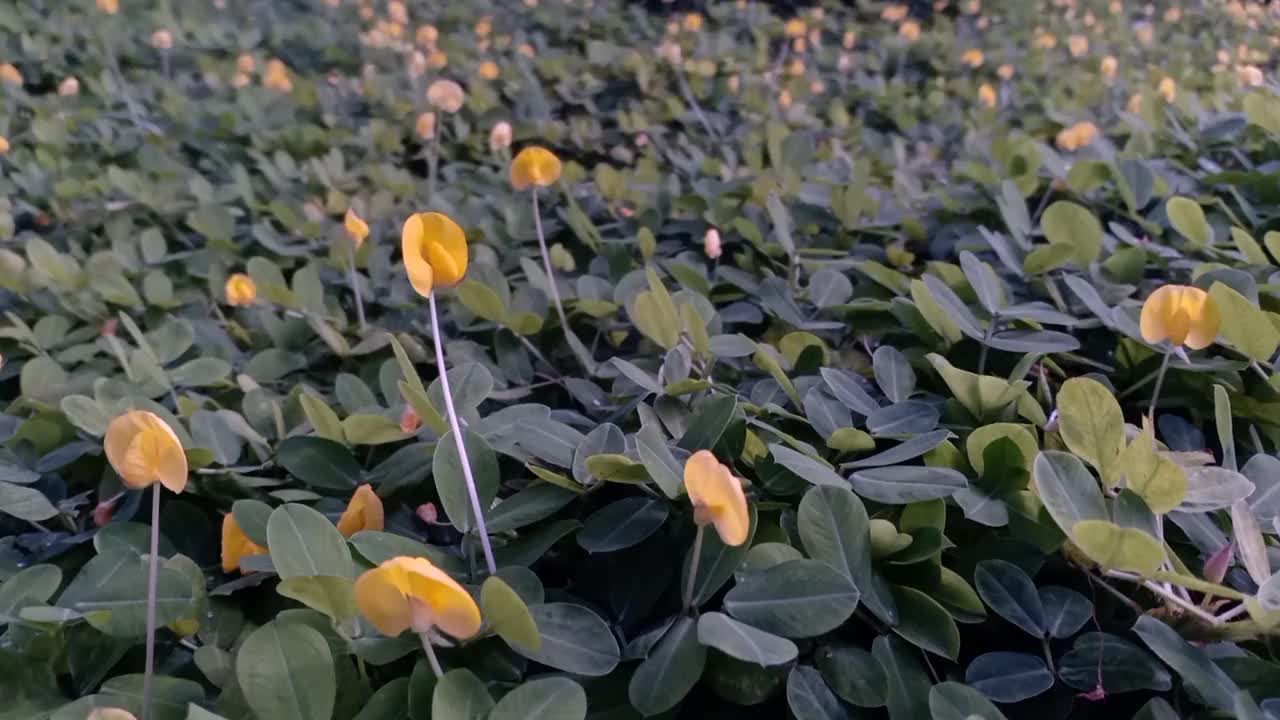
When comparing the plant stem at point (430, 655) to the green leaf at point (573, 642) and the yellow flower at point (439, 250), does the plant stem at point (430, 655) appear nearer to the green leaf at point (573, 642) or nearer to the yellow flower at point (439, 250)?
the green leaf at point (573, 642)

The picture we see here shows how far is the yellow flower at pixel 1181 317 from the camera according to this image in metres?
0.77

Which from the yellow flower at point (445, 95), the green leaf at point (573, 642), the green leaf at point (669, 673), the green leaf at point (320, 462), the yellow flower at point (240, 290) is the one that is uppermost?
the green leaf at point (669, 673)

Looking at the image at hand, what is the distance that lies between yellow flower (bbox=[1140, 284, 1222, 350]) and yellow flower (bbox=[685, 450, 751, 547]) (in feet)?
1.50

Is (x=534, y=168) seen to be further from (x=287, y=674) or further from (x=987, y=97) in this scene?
(x=987, y=97)

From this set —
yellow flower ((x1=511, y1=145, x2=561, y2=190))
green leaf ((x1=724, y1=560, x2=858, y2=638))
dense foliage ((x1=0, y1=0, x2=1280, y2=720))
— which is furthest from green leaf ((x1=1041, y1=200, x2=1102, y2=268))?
green leaf ((x1=724, y1=560, x2=858, y2=638))

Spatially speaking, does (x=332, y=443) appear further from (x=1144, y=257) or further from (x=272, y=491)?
(x=1144, y=257)

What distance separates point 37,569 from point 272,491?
0.21 metres

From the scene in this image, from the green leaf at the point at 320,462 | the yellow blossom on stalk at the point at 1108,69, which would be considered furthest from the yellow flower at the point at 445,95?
the yellow blossom on stalk at the point at 1108,69

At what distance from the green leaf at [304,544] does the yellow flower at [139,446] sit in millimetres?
77

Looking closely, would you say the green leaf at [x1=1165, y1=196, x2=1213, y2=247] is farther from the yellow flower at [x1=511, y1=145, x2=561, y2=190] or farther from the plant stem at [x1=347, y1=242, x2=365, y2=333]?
the plant stem at [x1=347, y1=242, x2=365, y2=333]

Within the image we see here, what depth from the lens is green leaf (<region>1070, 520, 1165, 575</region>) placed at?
0.56 meters

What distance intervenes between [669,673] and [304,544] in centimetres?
27

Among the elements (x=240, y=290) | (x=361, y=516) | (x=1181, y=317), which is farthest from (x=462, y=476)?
(x=240, y=290)

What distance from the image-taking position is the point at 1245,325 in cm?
81
